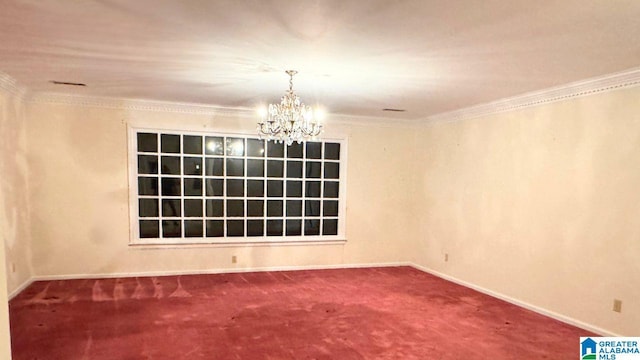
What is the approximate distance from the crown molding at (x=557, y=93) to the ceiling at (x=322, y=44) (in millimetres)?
143

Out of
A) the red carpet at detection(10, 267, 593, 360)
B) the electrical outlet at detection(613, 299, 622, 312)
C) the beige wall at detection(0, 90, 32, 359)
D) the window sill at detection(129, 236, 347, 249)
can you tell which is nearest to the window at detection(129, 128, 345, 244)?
the window sill at detection(129, 236, 347, 249)

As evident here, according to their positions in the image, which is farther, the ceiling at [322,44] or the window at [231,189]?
the window at [231,189]

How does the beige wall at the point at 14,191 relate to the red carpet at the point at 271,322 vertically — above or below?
above

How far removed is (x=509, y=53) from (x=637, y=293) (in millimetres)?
2384

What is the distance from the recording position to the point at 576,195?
3.67 m

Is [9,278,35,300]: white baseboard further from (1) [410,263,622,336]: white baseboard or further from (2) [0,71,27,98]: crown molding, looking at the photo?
(1) [410,263,622,336]: white baseboard

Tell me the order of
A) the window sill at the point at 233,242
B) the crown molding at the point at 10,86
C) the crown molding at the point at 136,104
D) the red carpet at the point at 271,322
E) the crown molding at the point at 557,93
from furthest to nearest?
the window sill at the point at 233,242
the crown molding at the point at 136,104
the crown molding at the point at 10,86
the crown molding at the point at 557,93
the red carpet at the point at 271,322

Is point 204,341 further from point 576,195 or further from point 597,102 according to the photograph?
point 597,102

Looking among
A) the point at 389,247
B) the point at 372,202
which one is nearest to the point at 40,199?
the point at 372,202

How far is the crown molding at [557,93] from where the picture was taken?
323 cm

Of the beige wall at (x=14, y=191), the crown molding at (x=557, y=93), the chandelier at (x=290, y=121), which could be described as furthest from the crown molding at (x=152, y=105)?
the chandelier at (x=290, y=121)

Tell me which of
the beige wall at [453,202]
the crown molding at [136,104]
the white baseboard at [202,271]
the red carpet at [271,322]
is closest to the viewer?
the red carpet at [271,322]

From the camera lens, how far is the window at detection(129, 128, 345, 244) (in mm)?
5148

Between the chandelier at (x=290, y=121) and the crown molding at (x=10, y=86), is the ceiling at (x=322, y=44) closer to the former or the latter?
the crown molding at (x=10, y=86)
